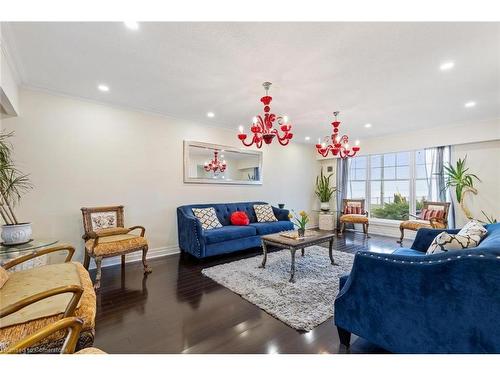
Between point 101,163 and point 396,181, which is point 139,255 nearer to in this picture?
point 101,163

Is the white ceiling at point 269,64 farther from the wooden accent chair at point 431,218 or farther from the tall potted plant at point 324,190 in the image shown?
the tall potted plant at point 324,190

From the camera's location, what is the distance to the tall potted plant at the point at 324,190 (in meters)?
6.84

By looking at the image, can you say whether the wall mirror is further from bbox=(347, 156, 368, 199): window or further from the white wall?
bbox=(347, 156, 368, 199): window

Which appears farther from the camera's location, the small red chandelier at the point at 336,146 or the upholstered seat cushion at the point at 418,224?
the upholstered seat cushion at the point at 418,224

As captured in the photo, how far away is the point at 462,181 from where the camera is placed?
4699mm

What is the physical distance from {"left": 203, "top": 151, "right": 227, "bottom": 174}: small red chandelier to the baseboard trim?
166 centimetres

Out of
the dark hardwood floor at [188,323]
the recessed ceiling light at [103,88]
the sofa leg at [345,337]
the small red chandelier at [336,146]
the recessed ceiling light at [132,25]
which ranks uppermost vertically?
the recessed ceiling light at [132,25]

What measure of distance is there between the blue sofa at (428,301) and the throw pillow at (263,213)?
10.9ft

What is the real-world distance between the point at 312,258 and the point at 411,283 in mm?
2567

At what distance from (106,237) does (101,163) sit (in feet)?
3.93

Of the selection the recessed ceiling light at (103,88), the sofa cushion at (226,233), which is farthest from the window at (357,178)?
the recessed ceiling light at (103,88)

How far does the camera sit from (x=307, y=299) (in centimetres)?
248
